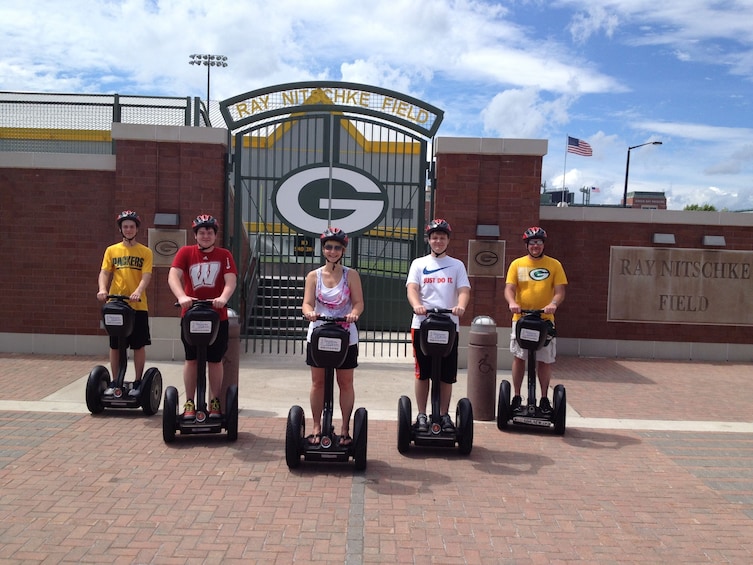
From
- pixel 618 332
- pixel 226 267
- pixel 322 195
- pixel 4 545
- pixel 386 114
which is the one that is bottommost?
pixel 4 545

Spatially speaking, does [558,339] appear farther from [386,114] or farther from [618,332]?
[386,114]

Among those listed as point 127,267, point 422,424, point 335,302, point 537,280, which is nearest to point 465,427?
point 422,424

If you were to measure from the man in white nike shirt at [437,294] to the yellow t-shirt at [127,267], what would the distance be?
2.83 metres

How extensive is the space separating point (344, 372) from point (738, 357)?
8180 mm

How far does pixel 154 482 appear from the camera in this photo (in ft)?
15.9

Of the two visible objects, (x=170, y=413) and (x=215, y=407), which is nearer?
(x=170, y=413)

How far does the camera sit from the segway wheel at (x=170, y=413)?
557 centimetres

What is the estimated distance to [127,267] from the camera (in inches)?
264

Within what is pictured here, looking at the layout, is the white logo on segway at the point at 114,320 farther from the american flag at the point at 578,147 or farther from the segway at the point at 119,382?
the american flag at the point at 578,147

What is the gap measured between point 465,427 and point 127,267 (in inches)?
145

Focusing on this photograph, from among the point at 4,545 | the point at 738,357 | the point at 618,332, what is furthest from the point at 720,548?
the point at 738,357

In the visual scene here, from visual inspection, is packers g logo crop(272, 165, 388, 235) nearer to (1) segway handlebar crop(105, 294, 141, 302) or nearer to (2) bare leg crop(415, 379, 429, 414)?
(1) segway handlebar crop(105, 294, 141, 302)

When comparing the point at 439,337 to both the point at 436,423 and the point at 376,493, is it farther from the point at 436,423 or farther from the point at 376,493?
the point at 376,493

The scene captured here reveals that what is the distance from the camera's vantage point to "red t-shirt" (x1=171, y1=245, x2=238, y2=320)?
18.9 feet
